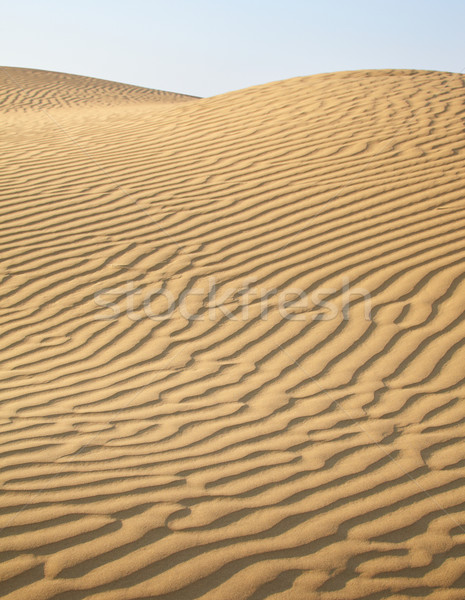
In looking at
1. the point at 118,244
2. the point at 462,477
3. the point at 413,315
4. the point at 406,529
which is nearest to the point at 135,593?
the point at 406,529

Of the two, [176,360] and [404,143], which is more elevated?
[404,143]

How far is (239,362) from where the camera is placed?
11.1 feet

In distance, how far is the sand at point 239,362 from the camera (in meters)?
2.11

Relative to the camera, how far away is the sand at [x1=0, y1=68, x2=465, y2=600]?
211 centimetres

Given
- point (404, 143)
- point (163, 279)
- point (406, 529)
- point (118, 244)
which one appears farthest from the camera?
point (404, 143)

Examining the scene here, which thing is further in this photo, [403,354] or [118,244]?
[118,244]

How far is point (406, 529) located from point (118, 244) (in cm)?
345

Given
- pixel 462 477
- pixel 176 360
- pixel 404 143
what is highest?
pixel 404 143

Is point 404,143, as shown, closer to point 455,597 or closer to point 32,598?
point 455,597

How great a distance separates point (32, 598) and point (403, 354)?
7.94ft

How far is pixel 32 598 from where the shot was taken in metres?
1.92

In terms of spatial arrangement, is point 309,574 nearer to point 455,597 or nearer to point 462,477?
point 455,597

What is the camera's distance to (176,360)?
3.44 meters

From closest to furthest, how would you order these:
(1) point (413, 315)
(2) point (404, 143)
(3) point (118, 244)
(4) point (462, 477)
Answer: (4) point (462, 477)
(1) point (413, 315)
(3) point (118, 244)
(2) point (404, 143)
